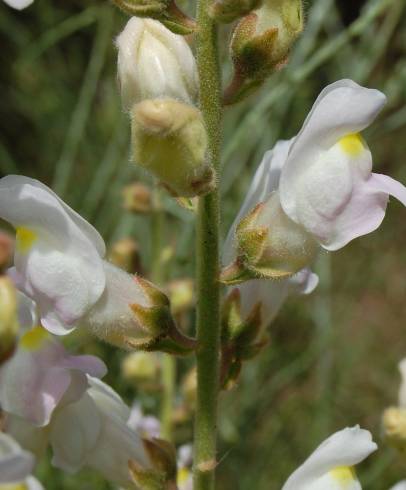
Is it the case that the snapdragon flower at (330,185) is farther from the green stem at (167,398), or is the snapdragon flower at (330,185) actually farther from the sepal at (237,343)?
the green stem at (167,398)

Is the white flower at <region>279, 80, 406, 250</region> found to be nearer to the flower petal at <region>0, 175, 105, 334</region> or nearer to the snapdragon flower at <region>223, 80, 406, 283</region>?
the snapdragon flower at <region>223, 80, 406, 283</region>

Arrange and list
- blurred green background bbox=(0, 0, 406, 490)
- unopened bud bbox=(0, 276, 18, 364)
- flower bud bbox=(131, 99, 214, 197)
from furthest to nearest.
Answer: blurred green background bbox=(0, 0, 406, 490)
flower bud bbox=(131, 99, 214, 197)
unopened bud bbox=(0, 276, 18, 364)

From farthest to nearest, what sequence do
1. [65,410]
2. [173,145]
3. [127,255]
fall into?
[127,255], [65,410], [173,145]

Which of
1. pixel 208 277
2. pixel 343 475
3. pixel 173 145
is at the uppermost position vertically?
pixel 173 145

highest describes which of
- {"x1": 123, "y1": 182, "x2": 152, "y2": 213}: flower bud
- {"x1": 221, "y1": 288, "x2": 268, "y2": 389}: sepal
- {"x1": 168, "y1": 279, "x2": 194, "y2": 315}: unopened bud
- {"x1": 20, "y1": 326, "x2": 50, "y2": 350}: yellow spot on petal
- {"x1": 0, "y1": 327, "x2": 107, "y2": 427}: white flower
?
{"x1": 20, "y1": 326, "x2": 50, "y2": 350}: yellow spot on petal

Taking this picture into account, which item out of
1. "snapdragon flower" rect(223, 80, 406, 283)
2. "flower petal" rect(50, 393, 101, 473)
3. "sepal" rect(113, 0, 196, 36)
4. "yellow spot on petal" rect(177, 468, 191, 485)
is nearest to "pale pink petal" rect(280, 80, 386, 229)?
"snapdragon flower" rect(223, 80, 406, 283)

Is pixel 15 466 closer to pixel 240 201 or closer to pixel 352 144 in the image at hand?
pixel 352 144

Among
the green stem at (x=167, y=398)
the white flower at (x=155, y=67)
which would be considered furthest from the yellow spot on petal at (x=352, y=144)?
the green stem at (x=167, y=398)

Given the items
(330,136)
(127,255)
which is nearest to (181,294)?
(127,255)
